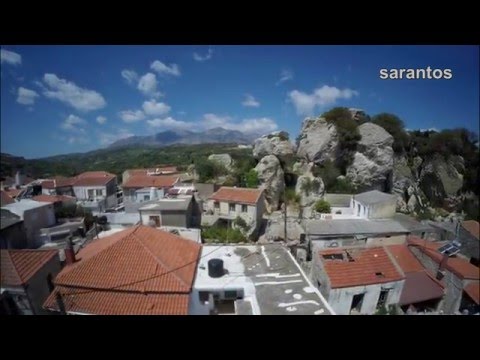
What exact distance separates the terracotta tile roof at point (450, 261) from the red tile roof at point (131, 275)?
2226 mm

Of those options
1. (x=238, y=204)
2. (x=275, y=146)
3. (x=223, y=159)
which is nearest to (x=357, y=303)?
(x=238, y=204)

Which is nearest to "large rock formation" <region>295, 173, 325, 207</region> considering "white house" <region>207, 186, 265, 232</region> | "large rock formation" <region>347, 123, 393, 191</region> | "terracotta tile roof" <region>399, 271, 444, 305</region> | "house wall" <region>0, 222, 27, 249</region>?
"large rock formation" <region>347, 123, 393, 191</region>

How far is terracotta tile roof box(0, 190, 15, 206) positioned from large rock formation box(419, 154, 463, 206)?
3.89m

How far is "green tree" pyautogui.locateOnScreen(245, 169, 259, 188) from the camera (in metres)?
3.05

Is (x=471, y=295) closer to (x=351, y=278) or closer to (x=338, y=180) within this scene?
(x=351, y=278)

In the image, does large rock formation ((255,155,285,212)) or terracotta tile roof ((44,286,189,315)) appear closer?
terracotta tile roof ((44,286,189,315))

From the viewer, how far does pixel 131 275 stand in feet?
7.34

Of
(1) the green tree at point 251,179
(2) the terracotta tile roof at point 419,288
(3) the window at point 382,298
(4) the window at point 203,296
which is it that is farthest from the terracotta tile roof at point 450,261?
(4) the window at point 203,296

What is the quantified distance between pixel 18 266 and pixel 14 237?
0.25m

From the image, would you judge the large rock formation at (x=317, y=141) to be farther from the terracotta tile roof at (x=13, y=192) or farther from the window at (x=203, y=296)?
the terracotta tile roof at (x=13, y=192)

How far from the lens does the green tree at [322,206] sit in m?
2.60

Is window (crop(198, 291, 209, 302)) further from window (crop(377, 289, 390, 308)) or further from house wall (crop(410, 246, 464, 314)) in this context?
house wall (crop(410, 246, 464, 314))

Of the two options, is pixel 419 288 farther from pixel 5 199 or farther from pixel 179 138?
pixel 5 199
